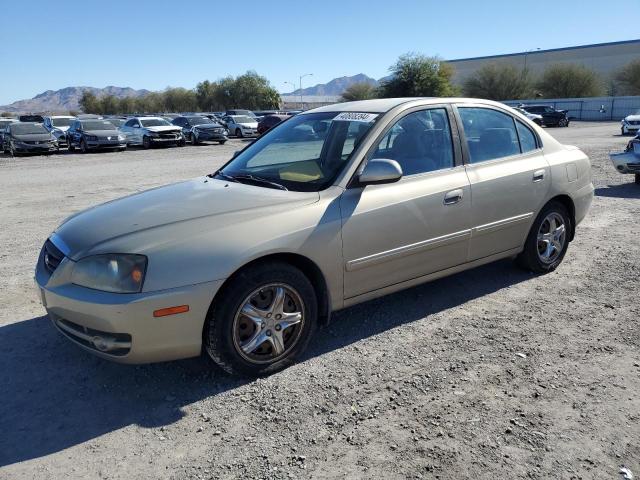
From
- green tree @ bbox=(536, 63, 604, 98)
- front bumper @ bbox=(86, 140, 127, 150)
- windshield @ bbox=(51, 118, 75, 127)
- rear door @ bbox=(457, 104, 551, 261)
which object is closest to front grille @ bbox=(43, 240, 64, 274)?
rear door @ bbox=(457, 104, 551, 261)

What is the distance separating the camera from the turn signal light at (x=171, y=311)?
122 inches

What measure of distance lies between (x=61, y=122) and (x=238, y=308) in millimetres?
32332

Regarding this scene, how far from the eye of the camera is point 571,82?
64.1 meters

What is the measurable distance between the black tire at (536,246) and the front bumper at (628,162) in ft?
18.7

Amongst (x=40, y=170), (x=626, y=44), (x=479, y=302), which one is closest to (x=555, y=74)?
(x=626, y=44)

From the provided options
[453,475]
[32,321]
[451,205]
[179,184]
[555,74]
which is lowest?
[453,475]

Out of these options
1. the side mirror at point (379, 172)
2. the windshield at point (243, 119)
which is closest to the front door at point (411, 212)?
the side mirror at point (379, 172)

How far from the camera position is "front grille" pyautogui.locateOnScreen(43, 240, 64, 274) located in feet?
11.5

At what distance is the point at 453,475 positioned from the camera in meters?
2.60

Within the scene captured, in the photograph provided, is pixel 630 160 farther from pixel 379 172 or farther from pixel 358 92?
pixel 358 92

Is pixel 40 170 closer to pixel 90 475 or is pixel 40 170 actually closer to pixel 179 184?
pixel 179 184

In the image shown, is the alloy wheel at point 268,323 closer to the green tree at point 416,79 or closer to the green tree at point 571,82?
the green tree at point 416,79

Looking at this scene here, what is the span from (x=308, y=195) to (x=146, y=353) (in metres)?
1.46

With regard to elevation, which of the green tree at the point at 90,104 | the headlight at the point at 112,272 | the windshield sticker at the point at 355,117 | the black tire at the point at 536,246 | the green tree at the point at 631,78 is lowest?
the black tire at the point at 536,246
